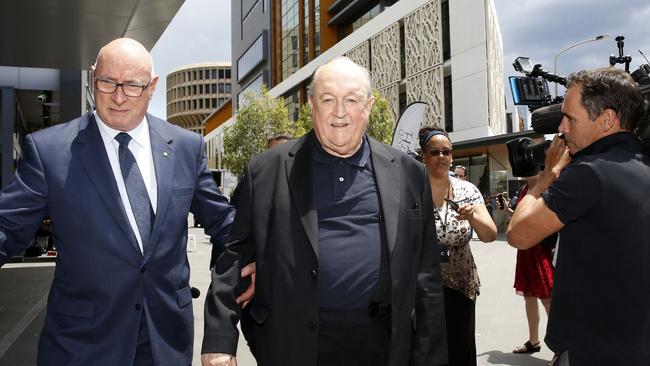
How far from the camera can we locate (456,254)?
3.72 metres

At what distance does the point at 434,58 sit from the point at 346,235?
3200 centimetres

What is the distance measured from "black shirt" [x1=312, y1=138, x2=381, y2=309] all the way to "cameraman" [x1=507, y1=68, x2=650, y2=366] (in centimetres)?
69

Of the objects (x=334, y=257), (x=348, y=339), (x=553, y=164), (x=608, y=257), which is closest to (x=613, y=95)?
(x=553, y=164)

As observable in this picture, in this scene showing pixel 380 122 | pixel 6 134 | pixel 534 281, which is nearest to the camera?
pixel 534 281

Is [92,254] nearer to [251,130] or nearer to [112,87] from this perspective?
[112,87]

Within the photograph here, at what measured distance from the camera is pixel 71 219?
224cm

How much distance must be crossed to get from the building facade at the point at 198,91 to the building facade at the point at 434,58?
87039 millimetres

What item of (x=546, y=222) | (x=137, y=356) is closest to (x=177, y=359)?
(x=137, y=356)

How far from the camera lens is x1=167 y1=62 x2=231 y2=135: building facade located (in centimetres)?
13762

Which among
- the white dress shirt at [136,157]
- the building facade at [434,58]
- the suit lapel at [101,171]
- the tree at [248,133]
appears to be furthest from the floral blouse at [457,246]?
the tree at [248,133]

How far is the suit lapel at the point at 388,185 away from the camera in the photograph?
2.30m

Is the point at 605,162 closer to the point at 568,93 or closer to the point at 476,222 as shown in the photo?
the point at 568,93

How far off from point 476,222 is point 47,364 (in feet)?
7.94

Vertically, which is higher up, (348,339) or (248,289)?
(248,289)
